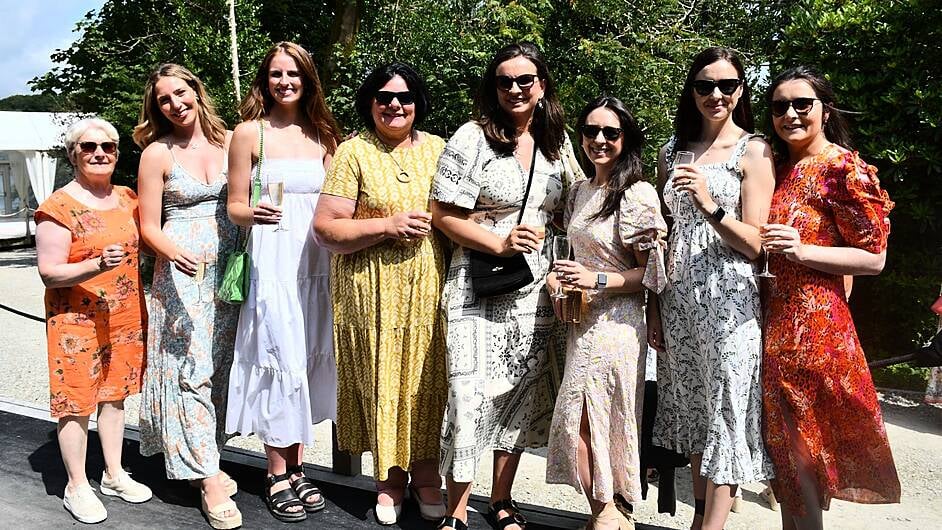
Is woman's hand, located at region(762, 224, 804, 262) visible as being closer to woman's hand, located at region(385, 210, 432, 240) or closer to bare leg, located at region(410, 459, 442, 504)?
woman's hand, located at region(385, 210, 432, 240)

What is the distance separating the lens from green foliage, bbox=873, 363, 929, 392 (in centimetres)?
846

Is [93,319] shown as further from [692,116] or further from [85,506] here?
[692,116]

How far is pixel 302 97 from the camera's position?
12.5ft

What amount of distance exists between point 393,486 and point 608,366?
4.27ft

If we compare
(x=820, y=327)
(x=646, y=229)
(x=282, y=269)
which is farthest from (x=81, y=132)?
(x=820, y=327)

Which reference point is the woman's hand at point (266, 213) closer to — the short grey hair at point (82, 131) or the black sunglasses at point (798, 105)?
the short grey hair at point (82, 131)

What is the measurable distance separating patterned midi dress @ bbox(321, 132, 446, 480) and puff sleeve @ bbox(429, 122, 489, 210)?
0.21m

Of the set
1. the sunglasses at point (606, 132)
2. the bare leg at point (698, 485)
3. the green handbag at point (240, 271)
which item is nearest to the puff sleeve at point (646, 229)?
the sunglasses at point (606, 132)

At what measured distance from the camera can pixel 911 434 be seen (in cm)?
689

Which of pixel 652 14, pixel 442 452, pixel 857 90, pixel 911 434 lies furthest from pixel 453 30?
pixel 442 452

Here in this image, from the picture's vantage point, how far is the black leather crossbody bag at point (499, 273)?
335 cm

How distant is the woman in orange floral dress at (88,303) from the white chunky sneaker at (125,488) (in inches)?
6.1

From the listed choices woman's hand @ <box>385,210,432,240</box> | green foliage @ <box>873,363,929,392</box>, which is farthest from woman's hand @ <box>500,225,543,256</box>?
green foliage @ <box>873,363,929,392</box>

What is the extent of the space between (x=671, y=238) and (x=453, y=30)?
23.5 feet
